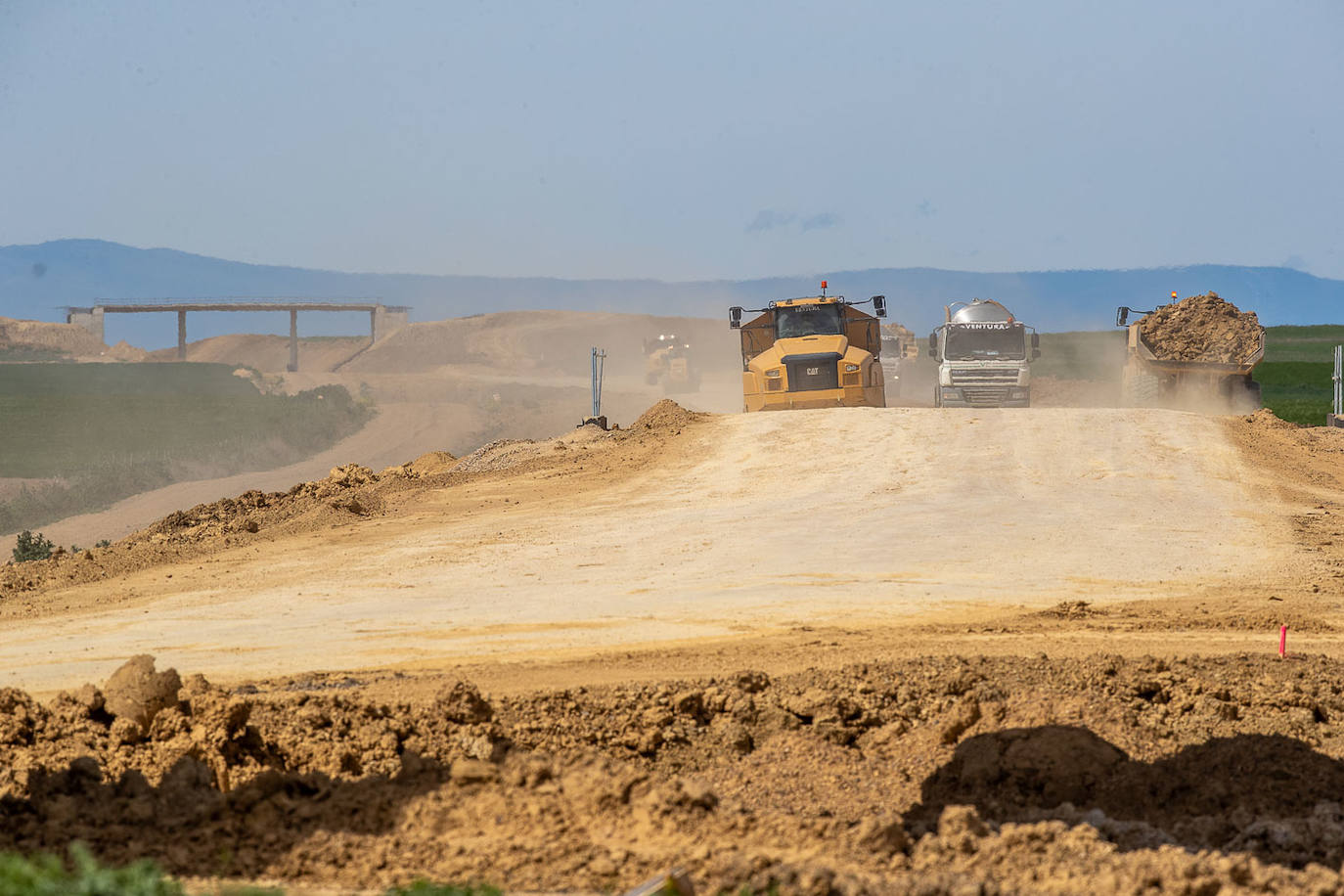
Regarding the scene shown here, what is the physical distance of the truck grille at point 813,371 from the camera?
28.2 m

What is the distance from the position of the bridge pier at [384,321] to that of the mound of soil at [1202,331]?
8216cm

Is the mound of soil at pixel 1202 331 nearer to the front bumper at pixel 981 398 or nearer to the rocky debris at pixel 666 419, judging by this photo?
the front bumper at pixel 981 398

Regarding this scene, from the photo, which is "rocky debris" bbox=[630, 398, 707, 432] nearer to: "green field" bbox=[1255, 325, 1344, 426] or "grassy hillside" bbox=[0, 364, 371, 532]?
"grassy hillside" bbox=[0, 364, 371, 532]

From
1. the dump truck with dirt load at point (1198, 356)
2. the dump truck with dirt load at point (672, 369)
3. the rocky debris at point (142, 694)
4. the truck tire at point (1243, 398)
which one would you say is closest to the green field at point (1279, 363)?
the dump truck with dirt load at point (1198, 356)

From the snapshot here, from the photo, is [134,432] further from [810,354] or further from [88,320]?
[88,320]

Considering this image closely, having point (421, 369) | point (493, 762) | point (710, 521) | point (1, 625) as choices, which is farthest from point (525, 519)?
point (421, 369)

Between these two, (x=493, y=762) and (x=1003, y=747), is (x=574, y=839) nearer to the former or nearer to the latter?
(x=493, y=762)

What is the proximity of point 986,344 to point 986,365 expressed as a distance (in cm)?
58

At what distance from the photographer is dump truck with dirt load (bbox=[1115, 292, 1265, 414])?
3008 cm

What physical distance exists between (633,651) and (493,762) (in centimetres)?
407

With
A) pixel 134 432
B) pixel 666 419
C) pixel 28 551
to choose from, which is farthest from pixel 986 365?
pixel 134 432

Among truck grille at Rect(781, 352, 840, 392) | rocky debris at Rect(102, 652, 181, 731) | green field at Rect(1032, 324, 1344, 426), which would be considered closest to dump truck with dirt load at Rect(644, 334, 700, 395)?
green field at Rect(1032, 324, 1344, 426)

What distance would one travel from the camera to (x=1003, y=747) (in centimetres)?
768

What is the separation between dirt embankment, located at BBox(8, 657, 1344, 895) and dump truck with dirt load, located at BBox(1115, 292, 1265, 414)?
22403 millimetres
